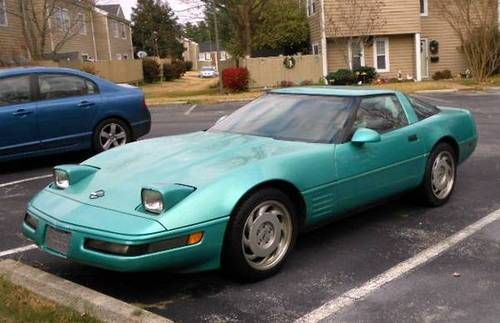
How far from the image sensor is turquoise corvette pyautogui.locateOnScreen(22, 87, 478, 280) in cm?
377

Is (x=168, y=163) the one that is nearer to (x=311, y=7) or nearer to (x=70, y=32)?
(x=311, y=7)

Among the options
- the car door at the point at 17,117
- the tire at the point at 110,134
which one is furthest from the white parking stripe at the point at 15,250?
the tire at the point at 110,134

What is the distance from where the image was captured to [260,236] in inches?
165

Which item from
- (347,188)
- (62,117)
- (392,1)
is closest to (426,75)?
(392,1)

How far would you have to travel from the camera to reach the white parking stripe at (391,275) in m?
3.73

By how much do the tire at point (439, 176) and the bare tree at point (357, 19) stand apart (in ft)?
75.7

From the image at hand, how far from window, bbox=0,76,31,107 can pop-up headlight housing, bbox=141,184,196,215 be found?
4977mm

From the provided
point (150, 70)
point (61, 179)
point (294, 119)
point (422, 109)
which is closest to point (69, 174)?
point (61, 179)

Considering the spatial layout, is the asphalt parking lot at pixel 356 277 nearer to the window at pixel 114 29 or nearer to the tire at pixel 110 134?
the tire at pixel 110 134

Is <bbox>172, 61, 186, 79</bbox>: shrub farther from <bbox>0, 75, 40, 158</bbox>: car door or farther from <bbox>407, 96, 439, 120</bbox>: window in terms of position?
<bbox>407, 96, 439, 120</bbox>: window

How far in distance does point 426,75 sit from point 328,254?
91.3 feet

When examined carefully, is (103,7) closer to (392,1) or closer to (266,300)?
(392,1)

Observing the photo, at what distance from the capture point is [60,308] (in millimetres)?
3672

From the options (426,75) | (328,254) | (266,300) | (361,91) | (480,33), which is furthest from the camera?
(426,75)
